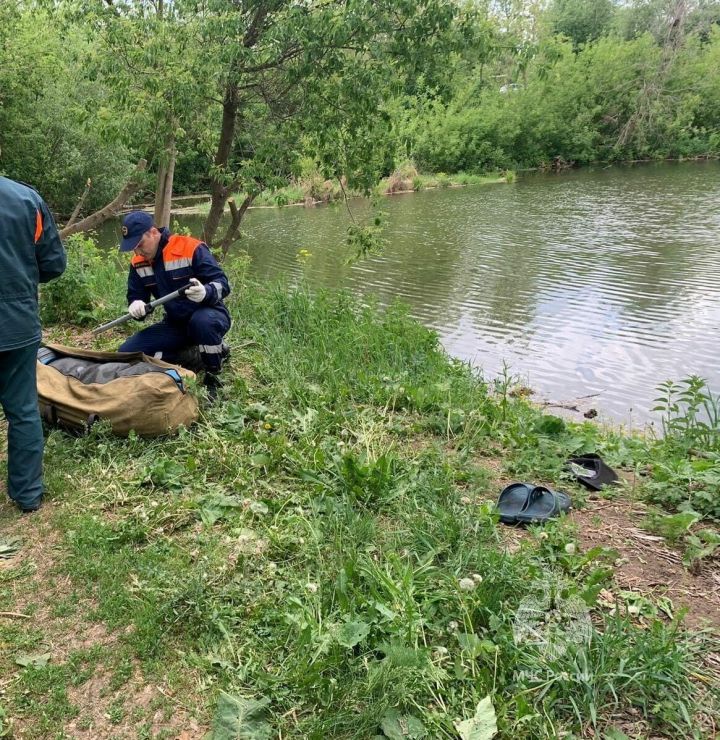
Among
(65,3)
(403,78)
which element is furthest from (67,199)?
(403,78)

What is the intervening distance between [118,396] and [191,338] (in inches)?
35.6

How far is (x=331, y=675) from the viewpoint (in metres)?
2.05

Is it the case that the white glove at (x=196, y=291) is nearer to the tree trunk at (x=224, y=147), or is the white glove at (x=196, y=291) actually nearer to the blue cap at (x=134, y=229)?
the blue cap at (x=134, y=229)

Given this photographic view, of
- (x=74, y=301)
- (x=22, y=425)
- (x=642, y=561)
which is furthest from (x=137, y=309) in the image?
(x=642, y=561)

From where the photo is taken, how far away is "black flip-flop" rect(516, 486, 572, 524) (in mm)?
2936

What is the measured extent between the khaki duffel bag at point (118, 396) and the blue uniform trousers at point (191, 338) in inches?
16.5

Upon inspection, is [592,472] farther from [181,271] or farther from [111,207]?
[111,207]

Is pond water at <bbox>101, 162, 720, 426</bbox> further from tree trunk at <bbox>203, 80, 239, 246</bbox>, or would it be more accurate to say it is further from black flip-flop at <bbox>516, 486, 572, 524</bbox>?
black flip-flop at <bbox>516, 486, 572, 524</bbox>

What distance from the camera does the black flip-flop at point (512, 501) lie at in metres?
2.96

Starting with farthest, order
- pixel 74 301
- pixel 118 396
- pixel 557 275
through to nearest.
Answer: pixel 557 275 → pixel 74 301 → pixel 118 396

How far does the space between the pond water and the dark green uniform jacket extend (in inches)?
215

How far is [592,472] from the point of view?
3578 mm

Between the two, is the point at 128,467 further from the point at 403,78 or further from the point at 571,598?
the point at 403,78

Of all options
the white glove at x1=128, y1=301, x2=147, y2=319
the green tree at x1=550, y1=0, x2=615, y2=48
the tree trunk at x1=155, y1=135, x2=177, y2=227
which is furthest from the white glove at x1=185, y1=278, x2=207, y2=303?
the green tree at x1=550, y1=0, x2=615, y2=48
